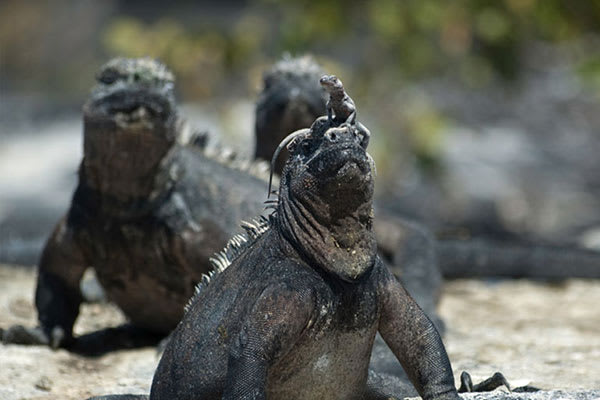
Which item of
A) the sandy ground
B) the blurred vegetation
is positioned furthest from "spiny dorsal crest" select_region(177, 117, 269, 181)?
the blurred vegetation

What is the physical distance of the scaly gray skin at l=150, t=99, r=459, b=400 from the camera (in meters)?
2.70

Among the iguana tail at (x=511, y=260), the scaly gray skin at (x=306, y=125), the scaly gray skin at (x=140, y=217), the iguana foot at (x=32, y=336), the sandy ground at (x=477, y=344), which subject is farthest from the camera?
the iguana tail at (x=511, y=260)

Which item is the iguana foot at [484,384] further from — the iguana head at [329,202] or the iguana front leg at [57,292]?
the iguana front leg at [57,292]

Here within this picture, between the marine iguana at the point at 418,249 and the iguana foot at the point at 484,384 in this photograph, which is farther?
the marine iguana at the point at 418,249

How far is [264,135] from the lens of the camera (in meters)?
5.83

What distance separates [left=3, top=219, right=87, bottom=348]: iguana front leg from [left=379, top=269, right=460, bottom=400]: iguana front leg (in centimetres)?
228

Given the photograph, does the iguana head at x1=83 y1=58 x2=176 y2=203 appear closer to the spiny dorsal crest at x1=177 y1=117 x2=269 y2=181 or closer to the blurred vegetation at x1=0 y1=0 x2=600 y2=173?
the spiny dorsal crest at x1=177 y1=117 x2=269 y2=181

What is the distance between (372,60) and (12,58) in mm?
9439

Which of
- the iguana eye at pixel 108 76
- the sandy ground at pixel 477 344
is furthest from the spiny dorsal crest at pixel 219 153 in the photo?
the sandy ground at pixel 477 344

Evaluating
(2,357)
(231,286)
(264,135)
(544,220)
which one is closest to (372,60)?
(544,220)

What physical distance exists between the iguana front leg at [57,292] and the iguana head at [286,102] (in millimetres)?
1336

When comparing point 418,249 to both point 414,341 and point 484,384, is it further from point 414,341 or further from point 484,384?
point 414,341

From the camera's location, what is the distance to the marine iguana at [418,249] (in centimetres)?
541

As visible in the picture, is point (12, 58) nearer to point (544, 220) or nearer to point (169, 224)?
point (544, 220)
